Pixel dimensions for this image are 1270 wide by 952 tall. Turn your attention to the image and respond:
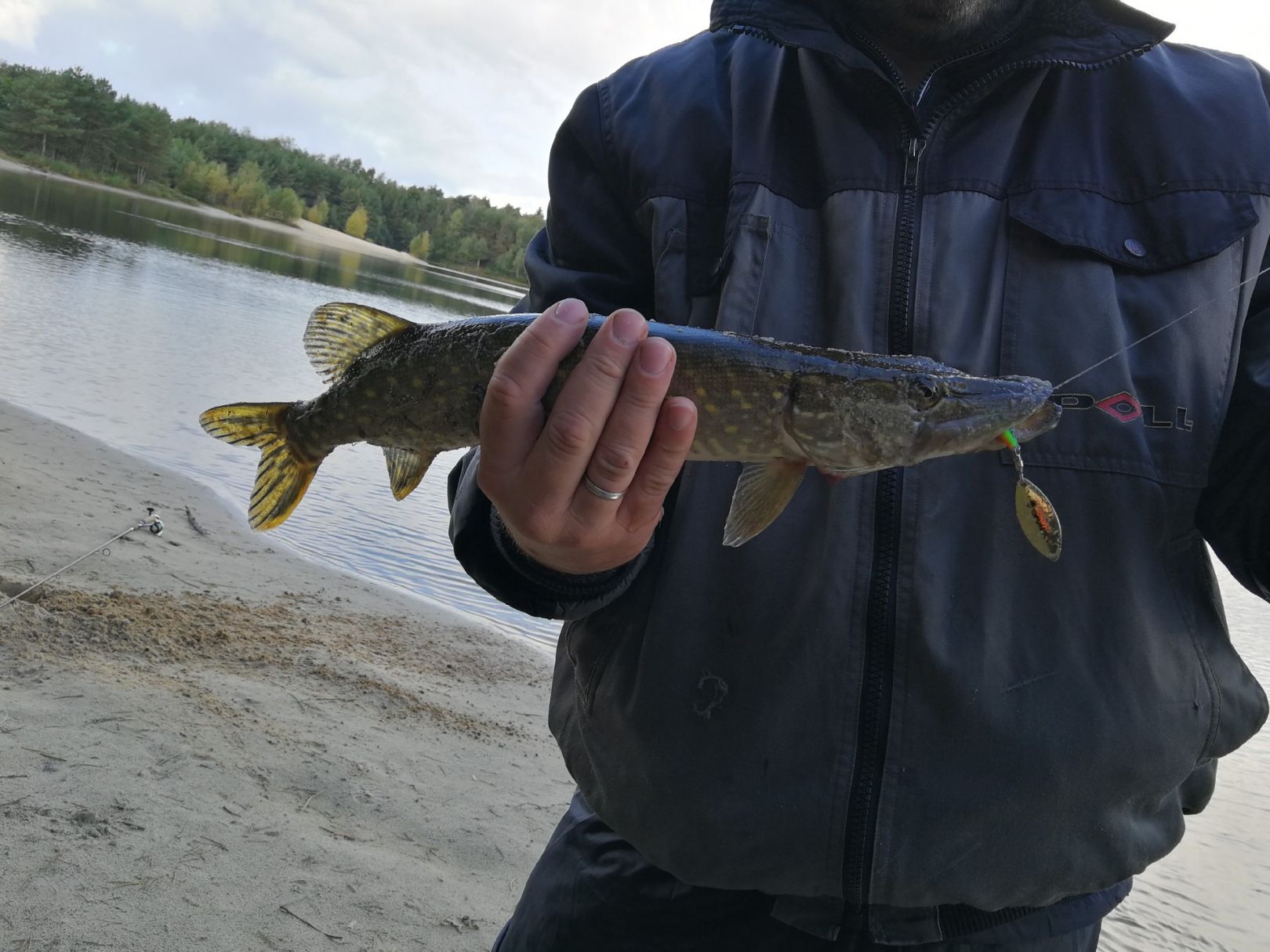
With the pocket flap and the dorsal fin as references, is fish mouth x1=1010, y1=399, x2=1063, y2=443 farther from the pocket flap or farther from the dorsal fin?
the dorsal fin

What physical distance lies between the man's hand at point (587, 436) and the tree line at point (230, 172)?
6592 cm

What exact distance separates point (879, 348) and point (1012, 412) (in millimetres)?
341

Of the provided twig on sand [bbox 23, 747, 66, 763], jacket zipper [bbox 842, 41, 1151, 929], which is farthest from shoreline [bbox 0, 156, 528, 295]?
jacket zipper [bbox 842, 41, 1151, 929]

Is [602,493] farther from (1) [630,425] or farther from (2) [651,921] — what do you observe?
(2) [651,921]

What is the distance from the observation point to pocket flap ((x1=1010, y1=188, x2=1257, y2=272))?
1.79 m

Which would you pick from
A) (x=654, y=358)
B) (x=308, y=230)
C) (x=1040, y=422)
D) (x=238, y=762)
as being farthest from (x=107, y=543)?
(x=308, y=230)


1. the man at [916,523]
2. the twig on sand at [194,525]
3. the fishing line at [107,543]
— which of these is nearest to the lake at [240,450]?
the twig on sand at [194,525]

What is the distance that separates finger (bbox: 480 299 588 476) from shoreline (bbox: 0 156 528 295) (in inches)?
2396

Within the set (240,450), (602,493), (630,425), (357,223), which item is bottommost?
(240,450)

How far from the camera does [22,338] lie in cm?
1325

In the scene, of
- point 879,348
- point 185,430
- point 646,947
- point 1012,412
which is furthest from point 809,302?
point 185,430

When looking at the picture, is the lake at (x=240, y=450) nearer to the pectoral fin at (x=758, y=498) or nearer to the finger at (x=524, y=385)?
the pectoral fin at (x=758, y=498)

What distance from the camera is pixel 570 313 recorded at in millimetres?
1772

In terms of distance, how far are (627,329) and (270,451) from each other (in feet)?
3.88
